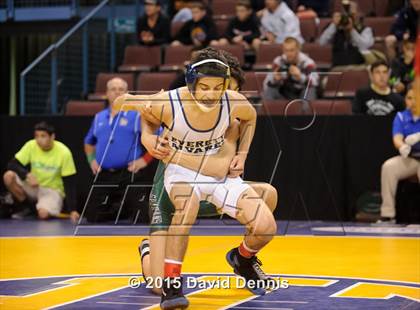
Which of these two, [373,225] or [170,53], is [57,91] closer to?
[170,53]

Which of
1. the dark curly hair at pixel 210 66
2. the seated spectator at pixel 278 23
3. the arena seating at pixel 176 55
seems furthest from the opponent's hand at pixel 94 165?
the dark curly hair at pixel 210 66

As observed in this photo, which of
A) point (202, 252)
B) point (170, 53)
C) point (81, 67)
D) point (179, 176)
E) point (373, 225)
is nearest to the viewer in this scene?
point (179, 176)

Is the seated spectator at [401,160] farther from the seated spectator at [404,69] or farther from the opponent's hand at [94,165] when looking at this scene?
the opponent's hand at [94,165]

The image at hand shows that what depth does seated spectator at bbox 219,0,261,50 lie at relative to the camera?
13047 mm

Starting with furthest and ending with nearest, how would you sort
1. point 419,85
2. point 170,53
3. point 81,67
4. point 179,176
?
1. point 81,67
2. point 170,53
3. point 179,176
4. point 419,85

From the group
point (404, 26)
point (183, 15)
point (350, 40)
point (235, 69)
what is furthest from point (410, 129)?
point (183, 15)

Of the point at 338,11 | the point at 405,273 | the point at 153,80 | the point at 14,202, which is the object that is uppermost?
the point at 338,11

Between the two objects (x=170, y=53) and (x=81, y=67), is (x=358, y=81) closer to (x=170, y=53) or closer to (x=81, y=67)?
(x=170, y=53)

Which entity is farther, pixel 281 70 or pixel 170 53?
pixel 170 53

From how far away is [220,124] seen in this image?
519cm

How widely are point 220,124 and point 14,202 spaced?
7121 millimetres

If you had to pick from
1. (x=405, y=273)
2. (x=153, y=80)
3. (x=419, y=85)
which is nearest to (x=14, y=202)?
(x=153, y=80)

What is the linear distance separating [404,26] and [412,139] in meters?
2.49

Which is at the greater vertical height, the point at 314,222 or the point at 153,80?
the point at 153,80
